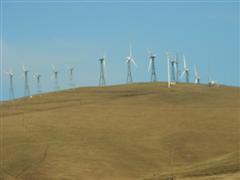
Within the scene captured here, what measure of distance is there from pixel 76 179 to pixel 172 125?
106 feet

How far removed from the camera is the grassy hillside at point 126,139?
78.6m

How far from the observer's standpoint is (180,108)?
12400 cm

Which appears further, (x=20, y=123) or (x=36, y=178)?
(x=20, y=123)

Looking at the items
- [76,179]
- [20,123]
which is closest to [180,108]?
[20,123]

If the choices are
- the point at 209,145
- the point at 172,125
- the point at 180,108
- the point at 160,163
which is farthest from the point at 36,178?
the point at 180,108

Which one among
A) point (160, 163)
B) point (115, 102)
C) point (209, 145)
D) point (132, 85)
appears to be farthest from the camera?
point (132, 85)

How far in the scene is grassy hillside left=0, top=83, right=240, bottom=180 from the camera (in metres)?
78.6

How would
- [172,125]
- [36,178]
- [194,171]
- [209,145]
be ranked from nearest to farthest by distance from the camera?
[194,171] < [36,178] < [209,145] < [172,125]

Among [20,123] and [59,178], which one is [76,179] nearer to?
[59,178]

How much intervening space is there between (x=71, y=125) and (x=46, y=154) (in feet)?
67.5

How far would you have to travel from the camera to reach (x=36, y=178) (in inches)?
2990

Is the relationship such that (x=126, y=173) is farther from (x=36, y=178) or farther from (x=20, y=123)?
(x=20, y=123)

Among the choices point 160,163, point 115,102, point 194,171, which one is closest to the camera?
point 194,171

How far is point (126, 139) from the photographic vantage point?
97000mm
